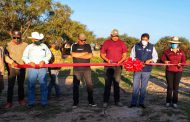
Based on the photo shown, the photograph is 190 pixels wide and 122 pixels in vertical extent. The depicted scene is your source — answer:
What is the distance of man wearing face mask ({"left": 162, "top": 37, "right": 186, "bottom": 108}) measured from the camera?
29.9 feet

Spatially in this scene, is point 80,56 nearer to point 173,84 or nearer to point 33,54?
point 33,54

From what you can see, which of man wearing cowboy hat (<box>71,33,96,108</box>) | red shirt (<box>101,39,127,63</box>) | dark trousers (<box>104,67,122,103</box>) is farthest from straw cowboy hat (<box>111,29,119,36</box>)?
dark trousers (<box>104,67,122,103</box>)

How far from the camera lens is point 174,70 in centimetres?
910

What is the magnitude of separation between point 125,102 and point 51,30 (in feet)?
92.6

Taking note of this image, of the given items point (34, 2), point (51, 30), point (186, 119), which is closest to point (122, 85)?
point (186, 119)

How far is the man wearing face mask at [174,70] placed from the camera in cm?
912

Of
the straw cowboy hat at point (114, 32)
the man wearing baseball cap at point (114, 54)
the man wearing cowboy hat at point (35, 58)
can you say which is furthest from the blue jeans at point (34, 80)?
the straw cowboy hat at point (114, 32)

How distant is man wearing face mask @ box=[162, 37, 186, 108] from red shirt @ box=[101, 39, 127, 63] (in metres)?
1.20

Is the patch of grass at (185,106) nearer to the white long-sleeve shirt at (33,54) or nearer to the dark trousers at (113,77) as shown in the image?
the dark trousers at (113,77)

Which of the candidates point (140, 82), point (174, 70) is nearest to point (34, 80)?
point (140, 82)

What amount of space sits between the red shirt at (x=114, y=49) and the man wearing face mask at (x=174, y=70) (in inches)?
47.4

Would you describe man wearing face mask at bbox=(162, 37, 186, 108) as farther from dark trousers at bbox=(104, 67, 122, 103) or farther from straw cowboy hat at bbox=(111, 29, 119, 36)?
straw cowboy hat at bbox=(111, 29, 119, 36)

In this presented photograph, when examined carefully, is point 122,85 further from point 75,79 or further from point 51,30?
A: point 51,30

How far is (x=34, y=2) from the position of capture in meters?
33.8
